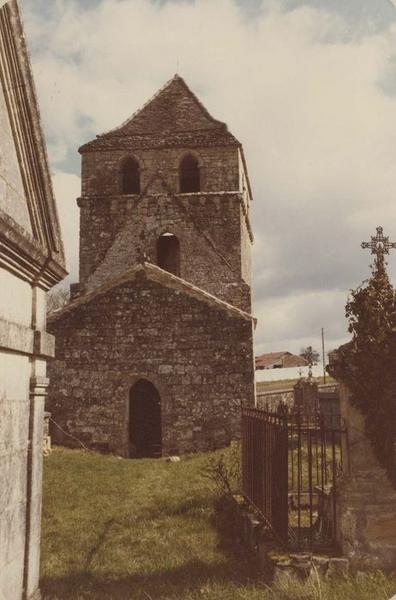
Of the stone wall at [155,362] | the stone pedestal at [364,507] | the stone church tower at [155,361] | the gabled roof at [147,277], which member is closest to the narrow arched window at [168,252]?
the stone church tower at [155,361]

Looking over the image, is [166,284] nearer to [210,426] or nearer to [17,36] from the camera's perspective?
[210,426]

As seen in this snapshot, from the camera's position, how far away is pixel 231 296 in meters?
18.7

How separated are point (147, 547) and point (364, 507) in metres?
2.91

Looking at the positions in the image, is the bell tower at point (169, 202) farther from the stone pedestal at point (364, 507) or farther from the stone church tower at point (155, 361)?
the stone pedestal at point (364, 507)

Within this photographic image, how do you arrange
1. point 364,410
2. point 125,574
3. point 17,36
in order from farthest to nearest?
point 125,574 → point 364,410 → point 17,36

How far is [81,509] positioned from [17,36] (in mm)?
6954

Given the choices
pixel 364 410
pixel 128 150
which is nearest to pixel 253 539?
pixel 364 410

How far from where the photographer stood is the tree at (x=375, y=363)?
5.41m

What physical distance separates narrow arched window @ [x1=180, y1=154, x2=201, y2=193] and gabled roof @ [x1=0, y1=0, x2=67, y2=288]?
1579 cm

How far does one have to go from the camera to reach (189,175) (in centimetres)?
2064

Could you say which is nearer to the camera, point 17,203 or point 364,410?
point 17,203

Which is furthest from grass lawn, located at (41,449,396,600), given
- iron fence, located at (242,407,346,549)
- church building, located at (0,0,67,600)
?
church building, located at (0,0,67,600)

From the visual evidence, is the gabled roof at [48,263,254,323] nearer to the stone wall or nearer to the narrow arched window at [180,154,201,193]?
the stone wall

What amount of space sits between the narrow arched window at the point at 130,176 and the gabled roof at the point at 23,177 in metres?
16.1
